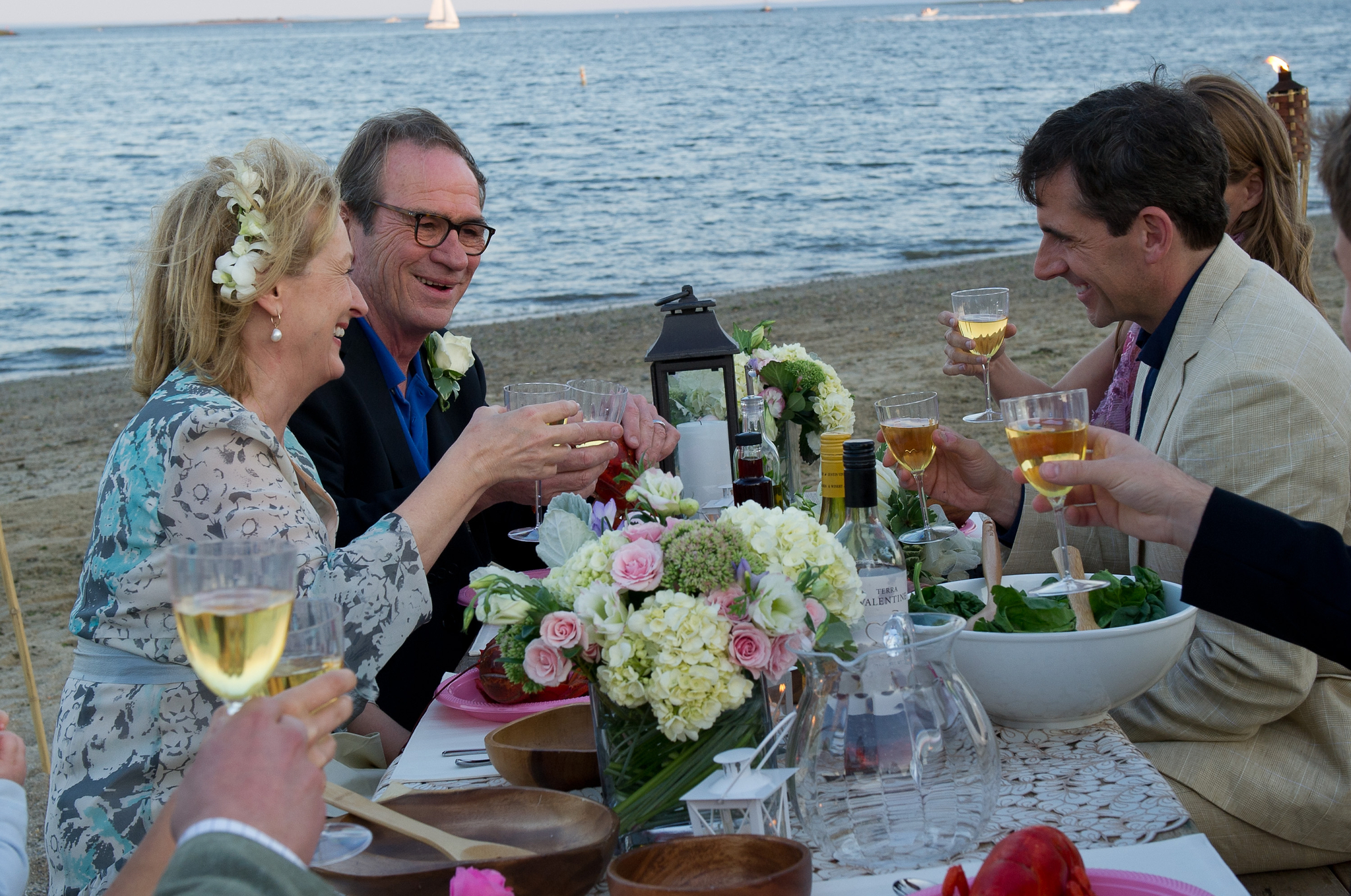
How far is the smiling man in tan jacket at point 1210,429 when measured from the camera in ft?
7.68

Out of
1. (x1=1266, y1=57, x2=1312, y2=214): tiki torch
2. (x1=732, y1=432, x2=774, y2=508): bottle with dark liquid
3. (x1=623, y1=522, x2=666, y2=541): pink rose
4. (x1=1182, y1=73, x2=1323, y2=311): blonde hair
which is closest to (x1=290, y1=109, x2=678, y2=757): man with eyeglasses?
(x1=732, y1=432, x2=774, y2=508): bottle with dark liquid

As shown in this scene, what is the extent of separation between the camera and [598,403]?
8.74ft

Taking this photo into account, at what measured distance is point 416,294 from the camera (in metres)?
3.71

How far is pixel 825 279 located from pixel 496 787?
48.8 feet

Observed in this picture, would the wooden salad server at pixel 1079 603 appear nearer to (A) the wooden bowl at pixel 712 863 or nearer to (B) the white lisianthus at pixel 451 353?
(A) the wooden bowl at pixel 712 863

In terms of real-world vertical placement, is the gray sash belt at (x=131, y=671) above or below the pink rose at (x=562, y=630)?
below

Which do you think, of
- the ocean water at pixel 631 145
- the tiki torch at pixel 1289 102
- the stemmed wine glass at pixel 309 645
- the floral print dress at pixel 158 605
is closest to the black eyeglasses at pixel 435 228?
the ocean water at pixel 631 145

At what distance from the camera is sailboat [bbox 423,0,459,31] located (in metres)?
146

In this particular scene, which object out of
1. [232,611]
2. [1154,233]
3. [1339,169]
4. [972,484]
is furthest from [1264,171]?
[232,611]

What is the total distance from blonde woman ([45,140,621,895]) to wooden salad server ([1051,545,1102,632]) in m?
1.18

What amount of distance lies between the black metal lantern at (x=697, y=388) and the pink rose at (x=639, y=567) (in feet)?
4.11

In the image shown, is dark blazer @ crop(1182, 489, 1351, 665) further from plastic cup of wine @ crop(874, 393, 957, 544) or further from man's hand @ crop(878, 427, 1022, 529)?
man's hand @ crop(878, 427, 1022, 529)

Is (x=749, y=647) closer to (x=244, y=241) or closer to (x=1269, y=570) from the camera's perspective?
(x=1269, y=570)

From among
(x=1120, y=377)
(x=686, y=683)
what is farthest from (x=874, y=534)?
(x=1120, y=377)
